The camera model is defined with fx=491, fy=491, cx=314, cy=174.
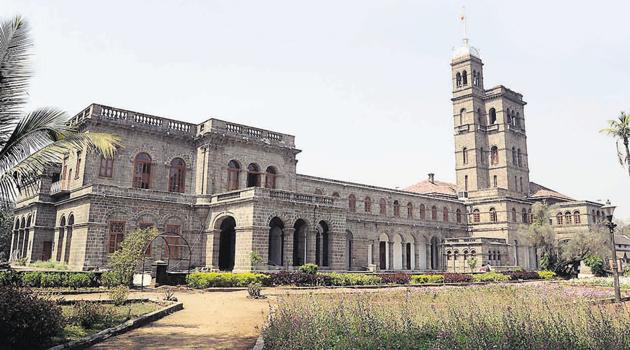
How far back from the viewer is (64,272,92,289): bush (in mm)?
20141

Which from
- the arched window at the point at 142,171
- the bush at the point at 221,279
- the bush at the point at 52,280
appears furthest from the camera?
the arched window at the point at 142,171

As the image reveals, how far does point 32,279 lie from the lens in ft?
64.3

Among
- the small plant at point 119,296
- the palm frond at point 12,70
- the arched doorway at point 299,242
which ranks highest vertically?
the palm frond at point 12,70

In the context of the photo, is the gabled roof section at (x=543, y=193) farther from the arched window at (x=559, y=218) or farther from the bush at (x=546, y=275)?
the bush at (x=546, y=275)

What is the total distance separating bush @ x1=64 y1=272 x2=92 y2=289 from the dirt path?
253 inches

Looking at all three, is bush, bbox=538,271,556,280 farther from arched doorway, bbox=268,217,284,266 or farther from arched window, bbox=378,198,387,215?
arched doorway, bbox=268,217,284,266

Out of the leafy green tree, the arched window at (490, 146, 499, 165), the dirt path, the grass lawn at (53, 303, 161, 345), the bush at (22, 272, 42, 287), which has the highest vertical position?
the arched window at (490, 146, 499, 165)

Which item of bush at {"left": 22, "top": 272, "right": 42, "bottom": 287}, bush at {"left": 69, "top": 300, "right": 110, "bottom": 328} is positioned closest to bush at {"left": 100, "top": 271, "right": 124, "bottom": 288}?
bush at {"left": 22, "top": 272, "right": 42, "bottom": 287}

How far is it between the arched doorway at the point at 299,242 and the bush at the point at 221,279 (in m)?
7.06

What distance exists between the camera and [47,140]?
37.0 feet

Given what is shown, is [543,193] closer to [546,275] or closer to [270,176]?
[546,275]

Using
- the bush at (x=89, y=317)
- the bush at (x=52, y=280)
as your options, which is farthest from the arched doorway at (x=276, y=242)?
the bush at (x=89, y=317)

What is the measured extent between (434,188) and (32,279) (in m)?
44.3

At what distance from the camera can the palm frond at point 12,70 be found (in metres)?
10.4
